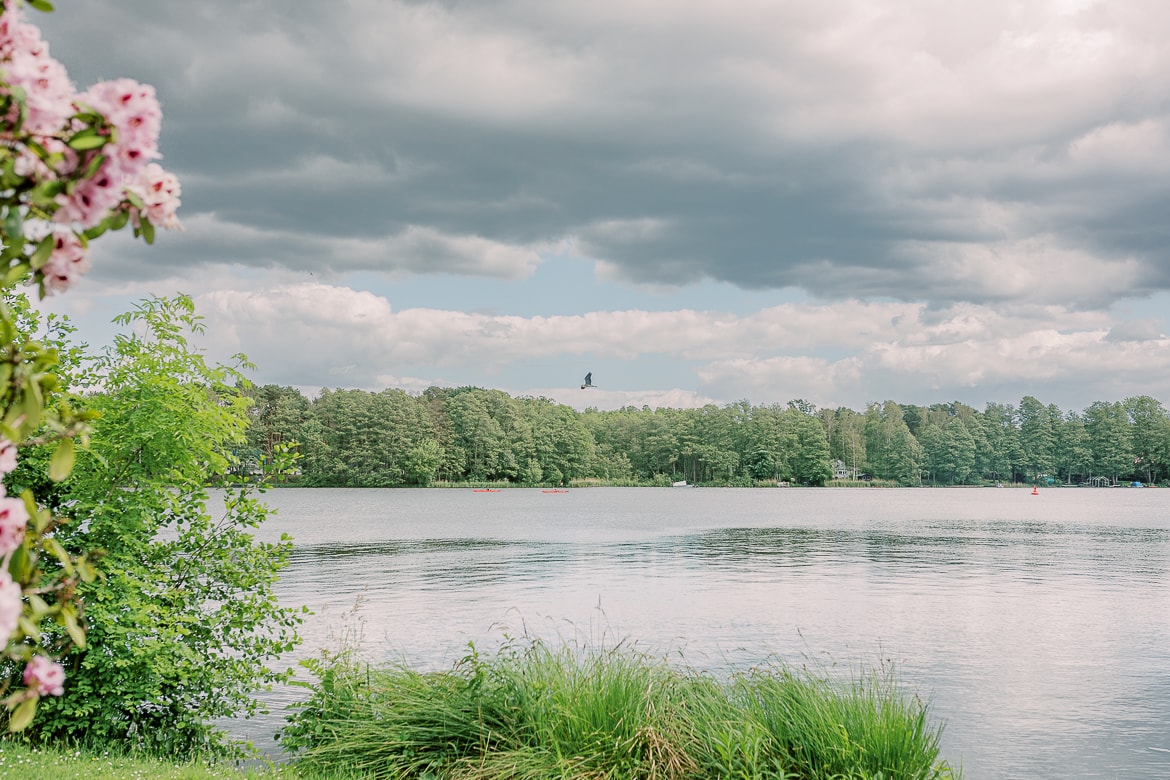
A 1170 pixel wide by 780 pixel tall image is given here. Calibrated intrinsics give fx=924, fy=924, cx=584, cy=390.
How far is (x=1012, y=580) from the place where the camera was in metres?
29.2

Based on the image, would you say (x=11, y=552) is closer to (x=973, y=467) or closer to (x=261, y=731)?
(x=261, y=731)

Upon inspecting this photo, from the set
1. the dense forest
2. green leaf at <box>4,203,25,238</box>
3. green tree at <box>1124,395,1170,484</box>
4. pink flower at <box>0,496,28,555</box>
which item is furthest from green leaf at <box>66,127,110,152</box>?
green tree at <box>1124,395,1170,484</box>

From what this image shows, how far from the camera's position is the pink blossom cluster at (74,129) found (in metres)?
2.24

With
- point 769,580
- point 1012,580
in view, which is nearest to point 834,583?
point 769,580

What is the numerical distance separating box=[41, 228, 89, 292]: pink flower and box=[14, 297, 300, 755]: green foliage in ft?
23.3

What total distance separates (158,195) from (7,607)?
111 cm

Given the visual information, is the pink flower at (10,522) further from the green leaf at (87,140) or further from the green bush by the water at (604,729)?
the green bush by the water at (604,729)

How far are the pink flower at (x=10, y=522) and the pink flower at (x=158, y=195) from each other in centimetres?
79

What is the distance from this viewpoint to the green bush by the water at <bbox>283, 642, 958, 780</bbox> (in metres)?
7.84

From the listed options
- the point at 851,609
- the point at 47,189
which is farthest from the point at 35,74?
the point at 851,609

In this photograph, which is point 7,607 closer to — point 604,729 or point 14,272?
point 14,272

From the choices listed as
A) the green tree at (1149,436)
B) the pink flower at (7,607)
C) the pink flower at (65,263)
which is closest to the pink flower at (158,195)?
the pink flower at (65,263)

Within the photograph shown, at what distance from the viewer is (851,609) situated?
75.0 feet

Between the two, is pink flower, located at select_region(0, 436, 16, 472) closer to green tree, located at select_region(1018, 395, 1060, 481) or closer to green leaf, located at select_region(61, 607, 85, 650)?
green leaf, located at select_region(61, 607, 85, 650)
